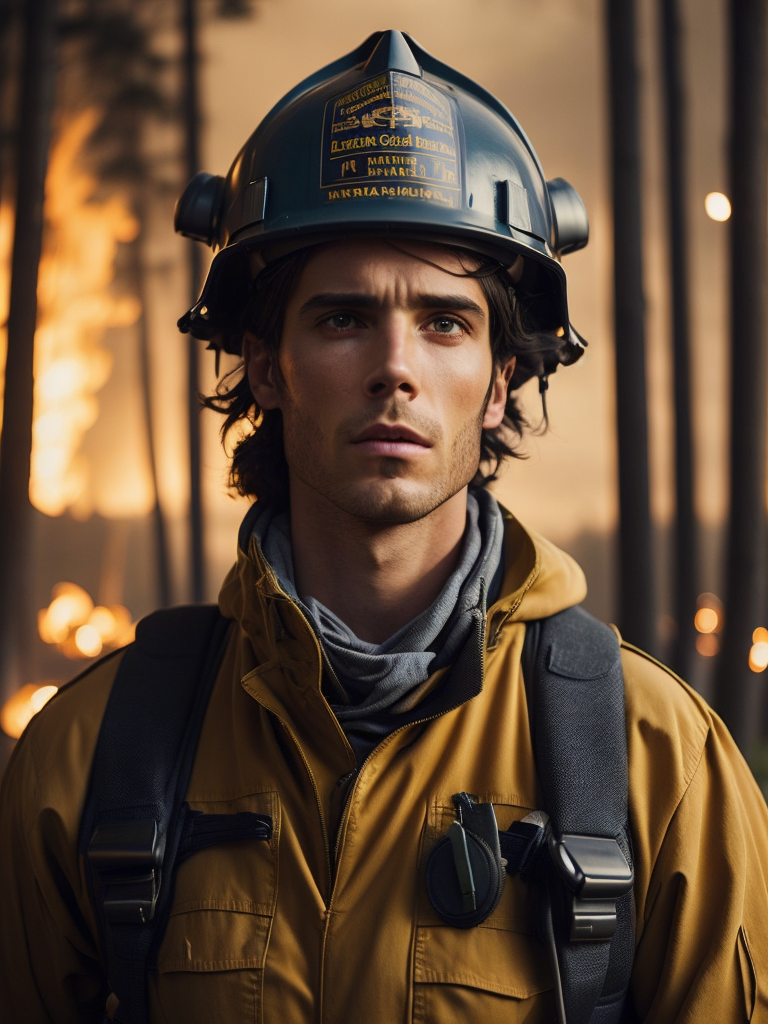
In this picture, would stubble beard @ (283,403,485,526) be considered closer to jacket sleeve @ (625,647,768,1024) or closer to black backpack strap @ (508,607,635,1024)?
black backpack strap @ (508,607,635,1024)

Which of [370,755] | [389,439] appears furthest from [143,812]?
[389,439]

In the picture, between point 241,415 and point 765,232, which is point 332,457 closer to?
point 241,415

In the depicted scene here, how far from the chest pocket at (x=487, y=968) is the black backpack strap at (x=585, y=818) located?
6 cm

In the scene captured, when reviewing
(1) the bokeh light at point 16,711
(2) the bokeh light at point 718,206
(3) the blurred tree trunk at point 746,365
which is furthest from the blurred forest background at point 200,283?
(3) the blurred tree trunk at point 746,365

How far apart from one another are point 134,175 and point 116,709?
906cm

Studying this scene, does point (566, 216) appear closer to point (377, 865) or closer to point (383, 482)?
point (383, 482)

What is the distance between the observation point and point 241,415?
9.23ft

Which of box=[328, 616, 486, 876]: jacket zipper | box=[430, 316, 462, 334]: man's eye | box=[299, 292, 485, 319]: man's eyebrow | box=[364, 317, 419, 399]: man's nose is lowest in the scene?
box=[328, 616, 486, 876]: jacket zipper

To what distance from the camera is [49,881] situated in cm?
208

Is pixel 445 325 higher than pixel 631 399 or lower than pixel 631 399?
lower

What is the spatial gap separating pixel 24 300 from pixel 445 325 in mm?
3604

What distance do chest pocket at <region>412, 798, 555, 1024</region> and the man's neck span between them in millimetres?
589

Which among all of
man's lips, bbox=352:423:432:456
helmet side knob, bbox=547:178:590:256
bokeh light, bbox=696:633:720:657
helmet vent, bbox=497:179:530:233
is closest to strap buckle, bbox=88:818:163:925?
man's lips, bbox=352:423:432:456

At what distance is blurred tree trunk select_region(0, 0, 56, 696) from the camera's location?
5.02 m
